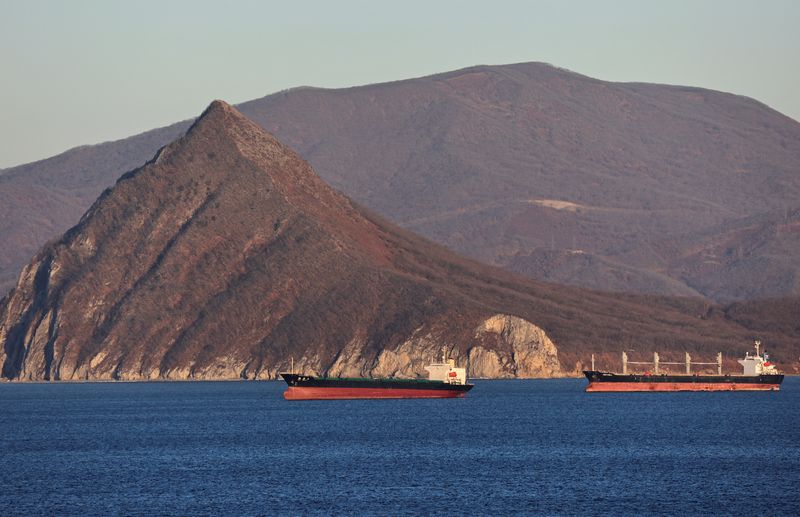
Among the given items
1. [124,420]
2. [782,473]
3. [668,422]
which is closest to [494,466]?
[782,473]

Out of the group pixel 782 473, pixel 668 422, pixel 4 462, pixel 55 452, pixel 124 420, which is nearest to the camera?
pixel 782 473

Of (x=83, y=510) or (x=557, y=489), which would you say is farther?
(x=557, y=489)

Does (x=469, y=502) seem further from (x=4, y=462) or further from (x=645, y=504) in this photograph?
(x=4, y=462)

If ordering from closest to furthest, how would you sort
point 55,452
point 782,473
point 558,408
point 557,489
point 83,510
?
1. point 83,510
2. point 557,489
3. point 782,473
4. point 55,452
5. point 558,408

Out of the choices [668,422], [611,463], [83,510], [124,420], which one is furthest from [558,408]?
[83,510]

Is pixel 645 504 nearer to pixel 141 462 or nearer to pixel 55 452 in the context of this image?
pixel 141 462

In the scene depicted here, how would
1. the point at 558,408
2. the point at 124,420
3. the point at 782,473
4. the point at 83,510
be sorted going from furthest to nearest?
the point at 558,408 → the point at 124,420 → the point at 782,473 → the point at 83,510
